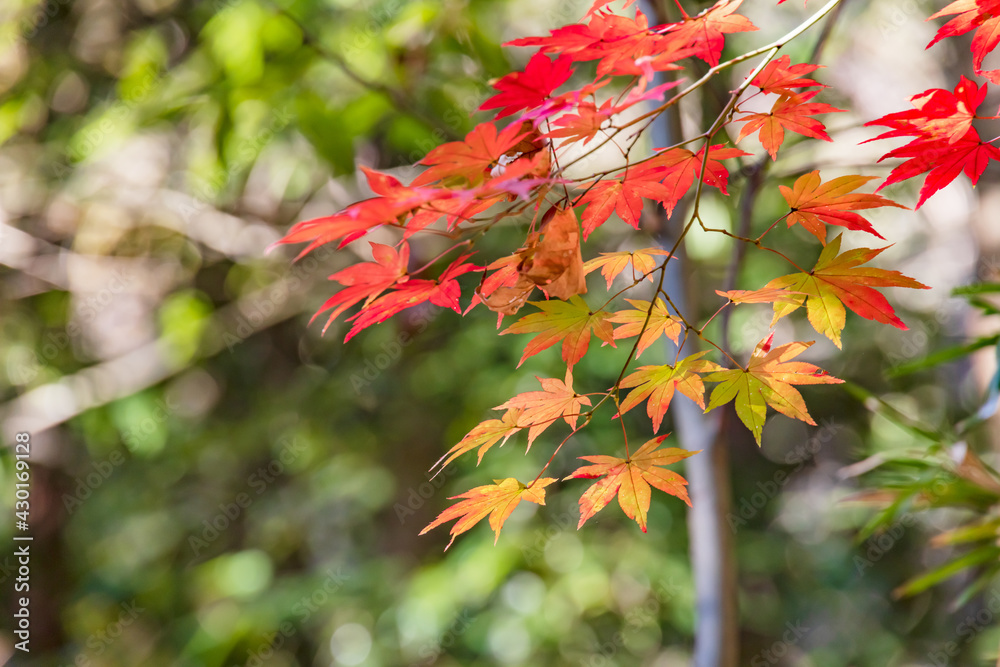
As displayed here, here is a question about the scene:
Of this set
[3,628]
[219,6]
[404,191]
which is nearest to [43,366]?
[3,628]

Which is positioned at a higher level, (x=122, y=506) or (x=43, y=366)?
(x=43, y=366)

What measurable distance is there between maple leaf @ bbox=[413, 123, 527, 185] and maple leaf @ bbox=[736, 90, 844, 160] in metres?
0.15

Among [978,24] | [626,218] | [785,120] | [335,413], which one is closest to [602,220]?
[626,218]

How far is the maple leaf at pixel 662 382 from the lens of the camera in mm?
361

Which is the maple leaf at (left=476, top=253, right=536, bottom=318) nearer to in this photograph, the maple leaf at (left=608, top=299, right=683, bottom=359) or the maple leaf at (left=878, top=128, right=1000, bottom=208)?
the maple leaf at (left=608, top=299, right=683, bottom=359)

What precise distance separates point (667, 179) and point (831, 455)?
2.29 m

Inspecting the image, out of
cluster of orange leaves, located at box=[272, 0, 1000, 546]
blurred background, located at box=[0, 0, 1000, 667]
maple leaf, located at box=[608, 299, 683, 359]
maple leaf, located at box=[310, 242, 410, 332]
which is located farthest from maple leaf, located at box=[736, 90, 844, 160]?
blurred background, located at box=[0, 0, 1000, 667]

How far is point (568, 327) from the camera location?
37 centimetres

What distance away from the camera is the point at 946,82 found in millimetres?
1655

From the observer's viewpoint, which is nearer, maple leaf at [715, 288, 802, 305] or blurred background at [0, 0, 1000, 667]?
maple leaf at [715, 288, 802, 305]

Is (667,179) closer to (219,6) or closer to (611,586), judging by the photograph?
(611,586)

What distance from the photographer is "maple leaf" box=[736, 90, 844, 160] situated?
1.21 feet

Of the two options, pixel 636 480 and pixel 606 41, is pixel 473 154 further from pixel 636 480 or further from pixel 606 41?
pixel 636 480

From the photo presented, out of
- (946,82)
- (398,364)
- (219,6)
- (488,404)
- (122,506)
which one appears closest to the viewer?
(219,6)
